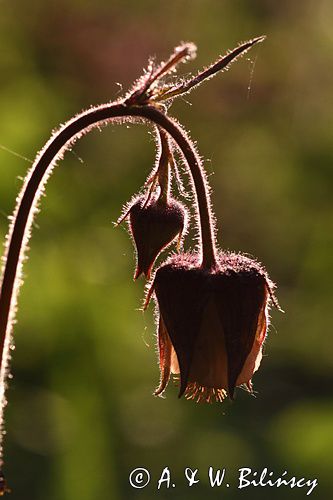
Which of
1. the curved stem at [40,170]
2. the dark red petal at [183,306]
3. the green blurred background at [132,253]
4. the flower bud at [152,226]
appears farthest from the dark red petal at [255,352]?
the green blurred background at [132,253]

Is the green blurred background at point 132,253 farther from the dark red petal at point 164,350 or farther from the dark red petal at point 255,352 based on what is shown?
the dark red petal at point 255,352

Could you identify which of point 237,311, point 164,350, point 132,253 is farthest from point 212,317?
point 132,253

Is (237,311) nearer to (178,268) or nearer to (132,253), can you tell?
(178,268)

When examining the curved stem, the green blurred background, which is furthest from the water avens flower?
the green blurred background

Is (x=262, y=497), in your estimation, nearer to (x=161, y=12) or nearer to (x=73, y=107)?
(x=73, y=107)

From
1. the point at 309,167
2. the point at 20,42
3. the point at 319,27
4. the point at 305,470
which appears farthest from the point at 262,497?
the point at 319,27

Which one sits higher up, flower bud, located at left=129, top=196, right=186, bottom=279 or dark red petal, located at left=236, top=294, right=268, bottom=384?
flower bud, located at left=129, top=196, right=186, bottom=279

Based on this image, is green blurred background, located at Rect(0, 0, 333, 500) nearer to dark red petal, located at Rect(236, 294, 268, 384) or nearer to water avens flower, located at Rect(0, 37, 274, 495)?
water avens flower, located at Rect(0, 37, 274, 495)
